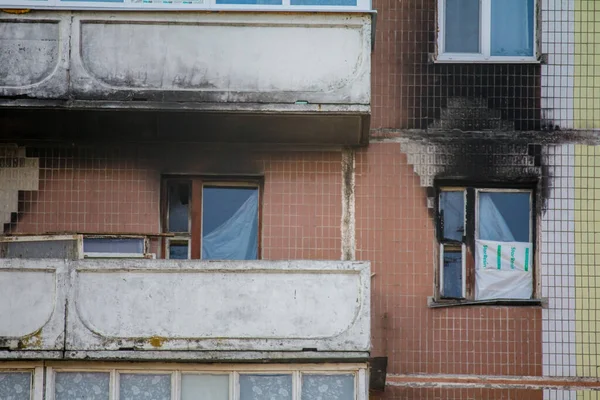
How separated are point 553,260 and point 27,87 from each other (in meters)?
6.02

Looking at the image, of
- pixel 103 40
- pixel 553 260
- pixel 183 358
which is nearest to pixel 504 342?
pixel 553 260

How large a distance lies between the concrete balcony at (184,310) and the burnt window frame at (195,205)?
138 centimetres

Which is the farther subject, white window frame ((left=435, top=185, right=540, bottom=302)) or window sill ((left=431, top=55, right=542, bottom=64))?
window sill ((left=431, top=55, right=542, bottom=64))

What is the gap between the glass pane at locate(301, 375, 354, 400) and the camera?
10.8m

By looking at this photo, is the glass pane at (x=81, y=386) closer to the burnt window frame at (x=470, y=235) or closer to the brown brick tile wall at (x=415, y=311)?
the brown brick tile wall at (x=415, y=311)

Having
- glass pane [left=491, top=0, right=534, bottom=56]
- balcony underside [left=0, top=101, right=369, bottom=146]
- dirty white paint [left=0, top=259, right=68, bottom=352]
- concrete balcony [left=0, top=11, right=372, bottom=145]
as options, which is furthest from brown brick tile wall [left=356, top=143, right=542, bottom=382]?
dirty white paint [left=0, top=259, right=68, bottom=352]

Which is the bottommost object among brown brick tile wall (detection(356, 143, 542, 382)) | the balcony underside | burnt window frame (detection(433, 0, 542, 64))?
brown brick tile wall (detection(356, 143, 542, 382))

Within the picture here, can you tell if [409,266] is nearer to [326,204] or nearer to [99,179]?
[326,204]

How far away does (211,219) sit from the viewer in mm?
12328

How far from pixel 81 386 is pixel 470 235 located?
4.60m

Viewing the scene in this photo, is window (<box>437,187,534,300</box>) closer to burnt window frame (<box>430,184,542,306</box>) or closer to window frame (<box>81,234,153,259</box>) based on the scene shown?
burnt window frame (<box>430,184,542,306</box>)

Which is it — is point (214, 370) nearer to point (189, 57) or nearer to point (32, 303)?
point (32, 303)

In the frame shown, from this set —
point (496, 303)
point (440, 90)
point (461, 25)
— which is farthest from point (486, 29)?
point (496, 303)

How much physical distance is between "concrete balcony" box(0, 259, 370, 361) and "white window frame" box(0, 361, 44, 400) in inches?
6.1
